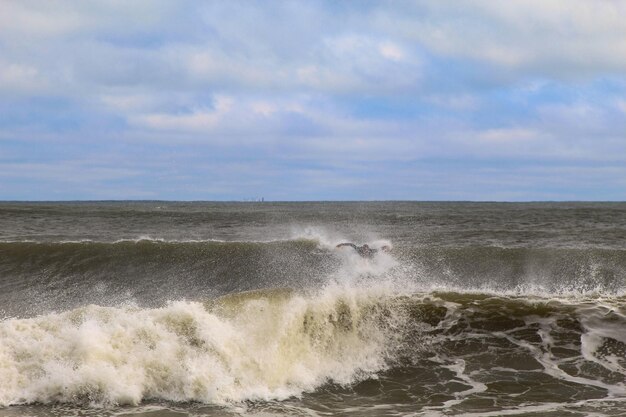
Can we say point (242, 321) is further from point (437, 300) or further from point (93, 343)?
point (437, 300)

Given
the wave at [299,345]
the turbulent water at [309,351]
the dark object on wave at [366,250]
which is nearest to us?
the turbulent water at [309,351]

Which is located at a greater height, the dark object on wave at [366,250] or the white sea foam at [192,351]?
the dark object on wave at [366,250]

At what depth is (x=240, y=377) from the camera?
7508mm

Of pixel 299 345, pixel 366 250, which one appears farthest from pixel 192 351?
pixel 366 250

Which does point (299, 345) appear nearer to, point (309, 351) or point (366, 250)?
point (309, 351)

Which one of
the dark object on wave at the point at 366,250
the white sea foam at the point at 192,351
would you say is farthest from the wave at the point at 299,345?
the dark object on wave at the point at 366,250

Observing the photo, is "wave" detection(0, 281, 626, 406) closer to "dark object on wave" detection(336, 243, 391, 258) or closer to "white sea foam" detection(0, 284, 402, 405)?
"white sea foam" detection(0, 284, 402, 405)

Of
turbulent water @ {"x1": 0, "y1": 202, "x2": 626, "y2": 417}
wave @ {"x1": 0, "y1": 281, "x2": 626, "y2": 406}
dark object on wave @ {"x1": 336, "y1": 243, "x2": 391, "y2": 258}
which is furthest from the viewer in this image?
dark object on wave @ {"x1": 336, "y1": 243, "x2": 391, "y2": 258}

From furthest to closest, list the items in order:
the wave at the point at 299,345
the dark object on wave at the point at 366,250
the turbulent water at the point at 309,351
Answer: the dark object on wave at the point at 366,250
the wave at the point at 299,345
the turbulent water at the point at 309,351

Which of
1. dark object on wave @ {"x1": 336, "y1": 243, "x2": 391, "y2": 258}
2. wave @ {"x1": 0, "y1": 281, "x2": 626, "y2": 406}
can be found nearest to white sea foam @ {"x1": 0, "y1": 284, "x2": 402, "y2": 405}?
wave @ {"x1": 0, "y1": 281, "x2": 626, "y2": 406}

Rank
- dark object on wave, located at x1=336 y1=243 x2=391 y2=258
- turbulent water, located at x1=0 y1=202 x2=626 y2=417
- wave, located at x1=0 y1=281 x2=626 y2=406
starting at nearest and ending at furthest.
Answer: turbulent water, located at x1=0 y1=202 x2=626 y2=417 < wave, located at x1=0 y1=281 x2=626 y2=406 < dark object on wave, located at x1=336 y1=243 x2=391 y2=258

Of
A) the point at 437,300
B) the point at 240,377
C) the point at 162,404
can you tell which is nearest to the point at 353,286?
the point at 437,300

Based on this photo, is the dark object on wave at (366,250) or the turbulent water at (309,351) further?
the dark object on wave at (366,250)

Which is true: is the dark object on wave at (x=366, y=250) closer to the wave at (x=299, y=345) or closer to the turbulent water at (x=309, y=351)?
the turbulent water at (x=309, y=351)
